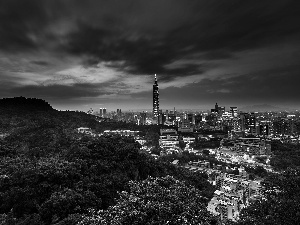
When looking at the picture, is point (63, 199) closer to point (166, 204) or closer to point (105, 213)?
point (105, 213)

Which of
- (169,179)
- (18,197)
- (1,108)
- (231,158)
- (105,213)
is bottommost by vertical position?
(231,158)

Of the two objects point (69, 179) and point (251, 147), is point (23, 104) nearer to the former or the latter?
point (69, 179)

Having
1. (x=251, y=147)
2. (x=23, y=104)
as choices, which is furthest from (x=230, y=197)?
(x=23, y=104)

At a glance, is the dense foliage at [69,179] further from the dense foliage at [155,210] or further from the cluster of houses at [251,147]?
the cluster of houses at [251,147]

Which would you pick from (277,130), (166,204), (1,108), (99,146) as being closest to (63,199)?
(166,204)

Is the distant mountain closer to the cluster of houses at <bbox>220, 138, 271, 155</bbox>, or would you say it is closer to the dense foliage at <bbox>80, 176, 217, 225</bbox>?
the cluster of houses at <bbox>220, 138, 271, 155</bbox>

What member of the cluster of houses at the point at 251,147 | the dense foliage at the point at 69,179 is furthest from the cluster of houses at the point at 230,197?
the cluster of houses at the point at 251,147

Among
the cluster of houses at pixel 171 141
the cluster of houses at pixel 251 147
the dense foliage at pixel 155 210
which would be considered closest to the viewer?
the dense foliage at pixel 155 210

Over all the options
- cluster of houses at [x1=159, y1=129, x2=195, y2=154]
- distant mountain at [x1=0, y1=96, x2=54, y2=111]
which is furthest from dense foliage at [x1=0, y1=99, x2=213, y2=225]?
distant mountain at [x1=0, y1=96, x2=54, y2=111]

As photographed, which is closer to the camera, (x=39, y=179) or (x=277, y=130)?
(x=39, y=179)
